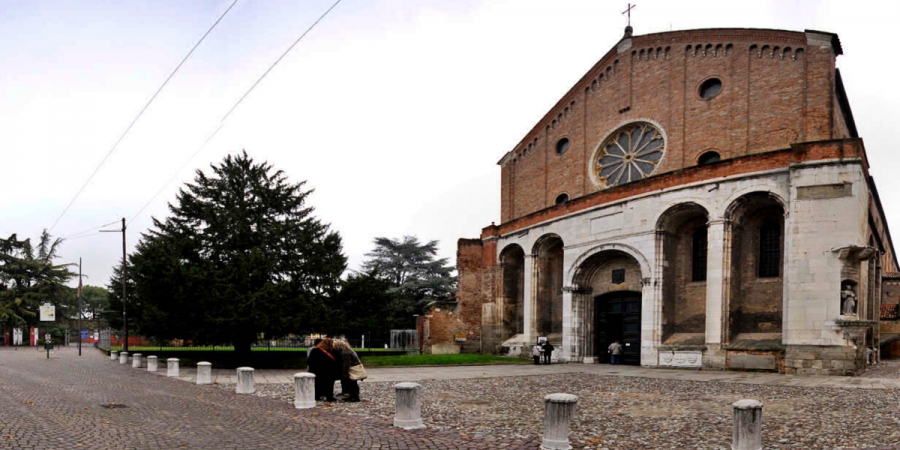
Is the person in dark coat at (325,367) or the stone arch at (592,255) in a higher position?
the stone arch at (592,255)

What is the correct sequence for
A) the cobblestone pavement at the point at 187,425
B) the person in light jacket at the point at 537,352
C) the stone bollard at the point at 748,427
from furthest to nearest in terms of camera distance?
the person in light jacket at the point at 537,352
the cobblestone pavement at the point at 187,425
the stone bollard at the point at 748,427

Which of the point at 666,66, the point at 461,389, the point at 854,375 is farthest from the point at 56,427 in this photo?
the point at 666,66

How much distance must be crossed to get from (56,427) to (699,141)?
915 inches

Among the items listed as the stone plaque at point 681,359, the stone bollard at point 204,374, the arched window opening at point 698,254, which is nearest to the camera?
the stone bollard at point 204,374

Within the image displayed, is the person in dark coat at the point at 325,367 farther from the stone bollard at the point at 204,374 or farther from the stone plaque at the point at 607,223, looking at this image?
the stone plaque at the point at 607,223

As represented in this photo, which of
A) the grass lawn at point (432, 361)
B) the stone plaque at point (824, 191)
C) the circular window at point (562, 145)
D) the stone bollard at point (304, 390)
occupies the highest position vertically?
the circular window at point (562, 145)

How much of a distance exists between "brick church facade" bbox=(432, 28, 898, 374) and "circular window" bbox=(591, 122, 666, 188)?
0.07 meters

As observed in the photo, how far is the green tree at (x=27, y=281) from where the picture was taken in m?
46.1

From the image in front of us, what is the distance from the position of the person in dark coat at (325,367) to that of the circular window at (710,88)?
64.3ft

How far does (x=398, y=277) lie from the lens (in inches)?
1944

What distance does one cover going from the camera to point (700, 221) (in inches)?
891

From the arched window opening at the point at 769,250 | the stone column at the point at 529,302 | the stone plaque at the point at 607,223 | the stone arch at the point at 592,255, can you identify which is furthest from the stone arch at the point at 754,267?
the stone column at the point at 529,302

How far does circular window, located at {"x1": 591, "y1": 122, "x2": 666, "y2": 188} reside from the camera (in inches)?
1031

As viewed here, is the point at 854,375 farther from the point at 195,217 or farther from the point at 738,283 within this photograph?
the point at 195,217
